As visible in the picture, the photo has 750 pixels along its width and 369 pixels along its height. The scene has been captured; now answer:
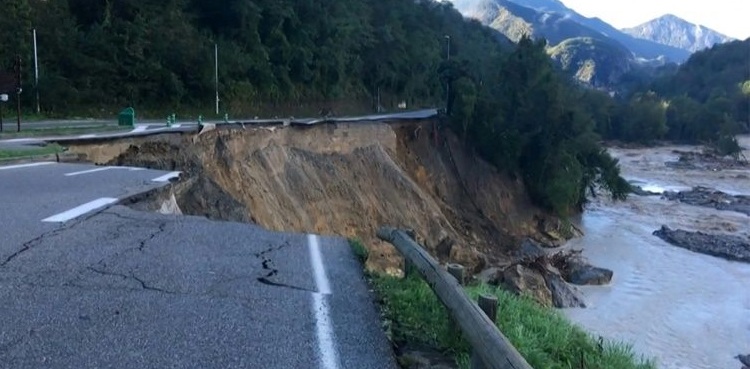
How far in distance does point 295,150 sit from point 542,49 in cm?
2462

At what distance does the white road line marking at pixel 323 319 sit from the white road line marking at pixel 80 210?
3.11 meters

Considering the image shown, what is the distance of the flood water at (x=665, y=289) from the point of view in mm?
20500

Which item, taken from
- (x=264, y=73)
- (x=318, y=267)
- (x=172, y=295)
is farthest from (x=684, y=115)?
(x=172, y=295)

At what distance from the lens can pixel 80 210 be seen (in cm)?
942

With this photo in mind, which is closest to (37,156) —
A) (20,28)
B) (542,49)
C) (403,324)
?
(403,324)

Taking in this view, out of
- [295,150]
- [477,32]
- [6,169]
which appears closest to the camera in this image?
[6,169]

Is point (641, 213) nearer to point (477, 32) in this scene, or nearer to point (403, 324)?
point (403, 324)

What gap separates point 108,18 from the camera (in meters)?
40.0

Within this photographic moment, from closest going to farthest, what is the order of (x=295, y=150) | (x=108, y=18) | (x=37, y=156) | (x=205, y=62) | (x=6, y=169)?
(x=6, y=169)
(x=37, y=156)
(x=295, y=150)
(x=108, y=18)
(x=205, y=62)

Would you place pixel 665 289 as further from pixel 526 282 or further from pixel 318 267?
pixel 318 267

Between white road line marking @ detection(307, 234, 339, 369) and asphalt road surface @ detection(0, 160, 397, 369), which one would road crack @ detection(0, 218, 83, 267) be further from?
white road line marking @ detection(307, 234, 339, 369)

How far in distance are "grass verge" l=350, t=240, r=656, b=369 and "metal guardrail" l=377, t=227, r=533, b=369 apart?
0.30m

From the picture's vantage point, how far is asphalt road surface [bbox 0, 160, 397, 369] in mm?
4727

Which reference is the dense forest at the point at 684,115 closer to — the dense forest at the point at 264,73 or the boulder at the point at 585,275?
the dense forest at the point at 264,73
